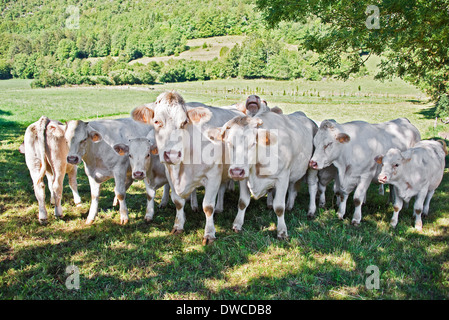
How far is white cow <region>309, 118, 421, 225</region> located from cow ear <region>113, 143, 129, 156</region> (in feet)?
11.5

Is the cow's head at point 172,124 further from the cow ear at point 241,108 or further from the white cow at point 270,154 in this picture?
the cow ear at point 241,108

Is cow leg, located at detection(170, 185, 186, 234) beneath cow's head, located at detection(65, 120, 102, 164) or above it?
beneath

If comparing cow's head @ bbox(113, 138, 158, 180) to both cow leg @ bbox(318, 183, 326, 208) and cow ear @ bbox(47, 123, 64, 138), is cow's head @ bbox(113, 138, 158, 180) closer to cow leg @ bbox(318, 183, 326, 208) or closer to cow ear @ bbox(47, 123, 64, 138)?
cow ear @ bbox(47, 123, 64, 138)

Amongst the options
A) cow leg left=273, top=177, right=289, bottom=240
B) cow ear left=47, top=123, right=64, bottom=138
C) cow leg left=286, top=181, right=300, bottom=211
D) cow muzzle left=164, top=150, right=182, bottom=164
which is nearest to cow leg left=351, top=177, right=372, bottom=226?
cow leg left=286, top=181, right=300, bottom=211

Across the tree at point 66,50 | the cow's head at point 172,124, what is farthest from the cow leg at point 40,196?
the tree at point 66,50

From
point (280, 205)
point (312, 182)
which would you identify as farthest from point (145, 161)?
point (312, 182)

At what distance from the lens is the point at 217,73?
64938 millimetres

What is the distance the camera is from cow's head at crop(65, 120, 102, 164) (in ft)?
20.0

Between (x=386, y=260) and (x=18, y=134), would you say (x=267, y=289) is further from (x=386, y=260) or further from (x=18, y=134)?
(x=18, y=134)

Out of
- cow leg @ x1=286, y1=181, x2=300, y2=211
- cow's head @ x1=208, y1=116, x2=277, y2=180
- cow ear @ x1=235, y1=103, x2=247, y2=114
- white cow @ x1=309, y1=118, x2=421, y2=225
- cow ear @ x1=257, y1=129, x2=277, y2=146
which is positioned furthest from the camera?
cow ear @ x1=235, y1=103, x2=247, y2=114

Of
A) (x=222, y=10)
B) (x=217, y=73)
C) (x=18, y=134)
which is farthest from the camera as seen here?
(x=222, y=10)

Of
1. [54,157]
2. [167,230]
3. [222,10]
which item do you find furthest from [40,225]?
A: [222,10]

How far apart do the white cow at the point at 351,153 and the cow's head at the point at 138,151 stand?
3.09 m

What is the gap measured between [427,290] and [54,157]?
21.6 feet
